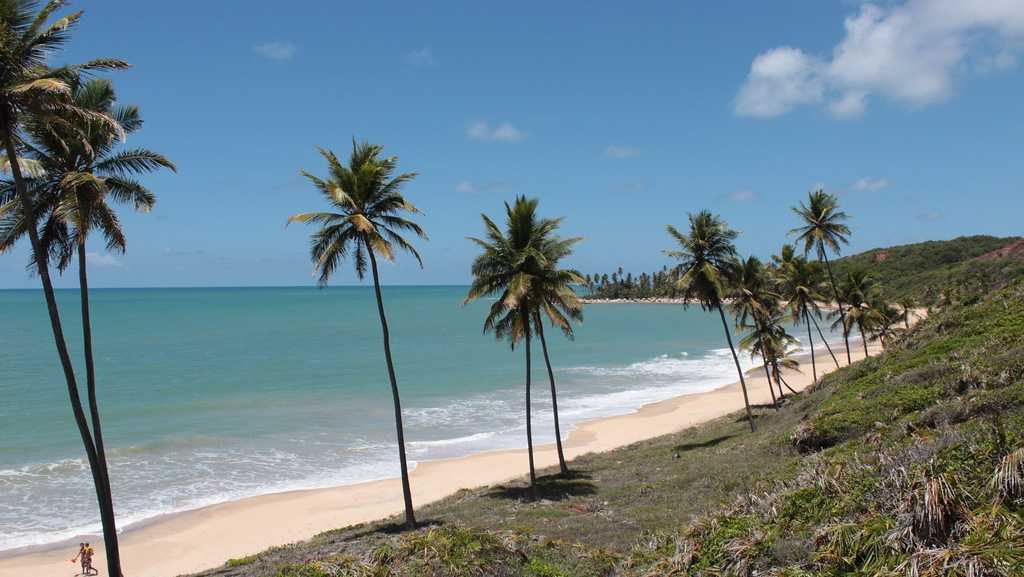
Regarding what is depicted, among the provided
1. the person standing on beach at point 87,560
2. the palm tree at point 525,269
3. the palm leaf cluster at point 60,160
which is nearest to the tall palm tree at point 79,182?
the palm leaf cluster at point 60,160

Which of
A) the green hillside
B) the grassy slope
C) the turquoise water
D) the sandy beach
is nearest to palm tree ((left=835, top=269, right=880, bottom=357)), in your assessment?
the turquoise water

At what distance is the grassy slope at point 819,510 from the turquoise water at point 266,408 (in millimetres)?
10093

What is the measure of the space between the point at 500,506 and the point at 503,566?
8466 millimetres

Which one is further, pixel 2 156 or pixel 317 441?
pixel 317 441

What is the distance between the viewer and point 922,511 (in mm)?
5625

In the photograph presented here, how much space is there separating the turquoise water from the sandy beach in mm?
1209

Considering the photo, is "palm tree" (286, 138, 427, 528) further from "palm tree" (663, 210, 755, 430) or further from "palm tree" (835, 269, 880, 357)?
"palm tree" (835, 269, 880, 357)

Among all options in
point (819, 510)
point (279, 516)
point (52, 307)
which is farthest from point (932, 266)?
point (52, 307)

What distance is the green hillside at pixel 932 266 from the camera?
79812mm

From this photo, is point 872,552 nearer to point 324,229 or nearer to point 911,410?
point 911,410

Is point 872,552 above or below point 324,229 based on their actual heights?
below

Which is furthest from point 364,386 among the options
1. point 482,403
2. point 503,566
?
point 503,566

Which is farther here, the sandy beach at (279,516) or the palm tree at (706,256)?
the palm tree at (706,256)

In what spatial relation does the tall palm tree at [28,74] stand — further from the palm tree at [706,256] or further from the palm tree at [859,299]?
the palm tree at [859,299]
